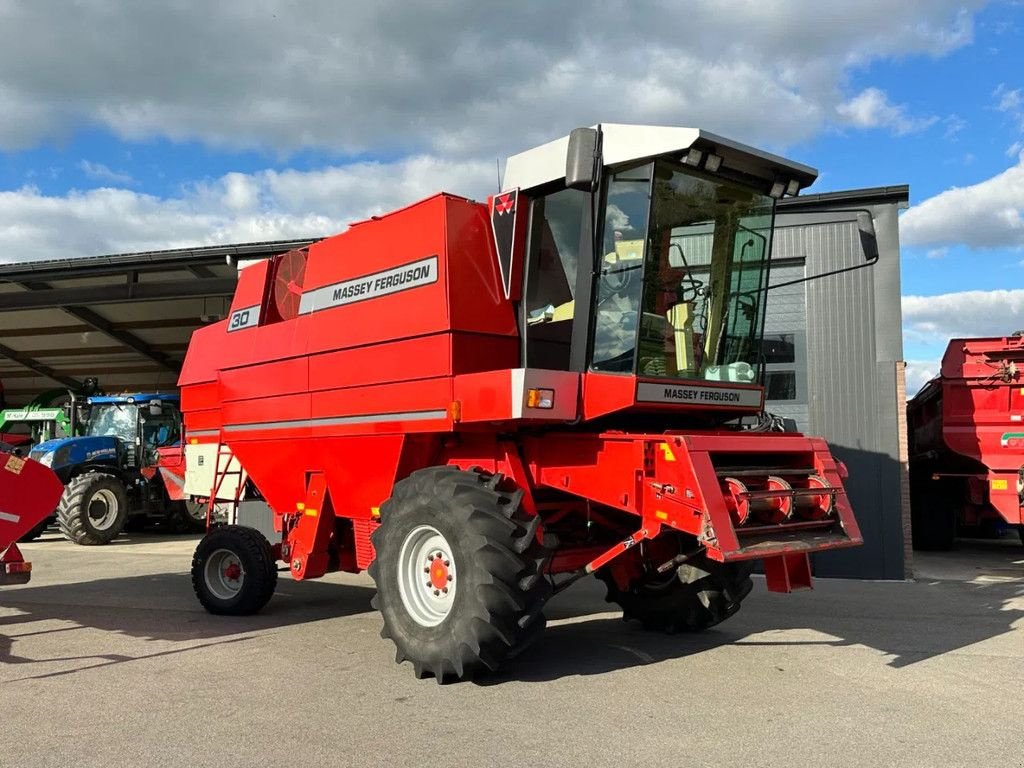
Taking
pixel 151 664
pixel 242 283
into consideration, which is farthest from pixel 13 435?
pixel 151 664

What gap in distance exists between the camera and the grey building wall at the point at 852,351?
33.7 feet

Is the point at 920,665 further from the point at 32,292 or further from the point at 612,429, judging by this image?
the point at 32,292

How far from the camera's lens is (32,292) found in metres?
18.3

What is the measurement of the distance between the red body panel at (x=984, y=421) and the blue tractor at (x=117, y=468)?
11546 mm

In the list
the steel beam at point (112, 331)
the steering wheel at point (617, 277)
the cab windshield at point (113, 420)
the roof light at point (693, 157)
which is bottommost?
the cab windshield at point (113, 420)

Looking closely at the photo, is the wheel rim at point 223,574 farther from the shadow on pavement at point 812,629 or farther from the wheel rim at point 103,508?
the wheel rim at point 103,508

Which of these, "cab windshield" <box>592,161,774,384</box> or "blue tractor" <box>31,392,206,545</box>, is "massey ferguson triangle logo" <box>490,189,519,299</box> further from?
"blue tractor" <box>31,392,206,545</box>

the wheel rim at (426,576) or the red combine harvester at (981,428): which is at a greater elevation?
the red combine harvester at (981,428)

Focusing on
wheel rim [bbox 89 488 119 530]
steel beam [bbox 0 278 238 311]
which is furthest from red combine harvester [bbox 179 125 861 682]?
steel beam [bbox 0 278 238 311]

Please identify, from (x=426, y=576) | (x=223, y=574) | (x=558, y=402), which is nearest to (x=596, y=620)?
(x=426, y=576)

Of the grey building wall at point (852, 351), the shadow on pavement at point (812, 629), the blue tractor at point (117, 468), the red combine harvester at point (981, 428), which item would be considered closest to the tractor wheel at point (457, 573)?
the shadow on pavement at point (812, 629)

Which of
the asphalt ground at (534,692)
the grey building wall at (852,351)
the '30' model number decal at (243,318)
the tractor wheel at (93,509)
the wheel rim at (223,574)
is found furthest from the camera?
the tractor wheel at (93,509)

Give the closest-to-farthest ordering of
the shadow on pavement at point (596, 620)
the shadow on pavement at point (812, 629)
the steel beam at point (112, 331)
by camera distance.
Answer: the shadow on pavement at point (812, 629)
the shadow on pavement at point (596, 620)
the steel beam at point (112, 331)

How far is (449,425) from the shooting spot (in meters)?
5.76
